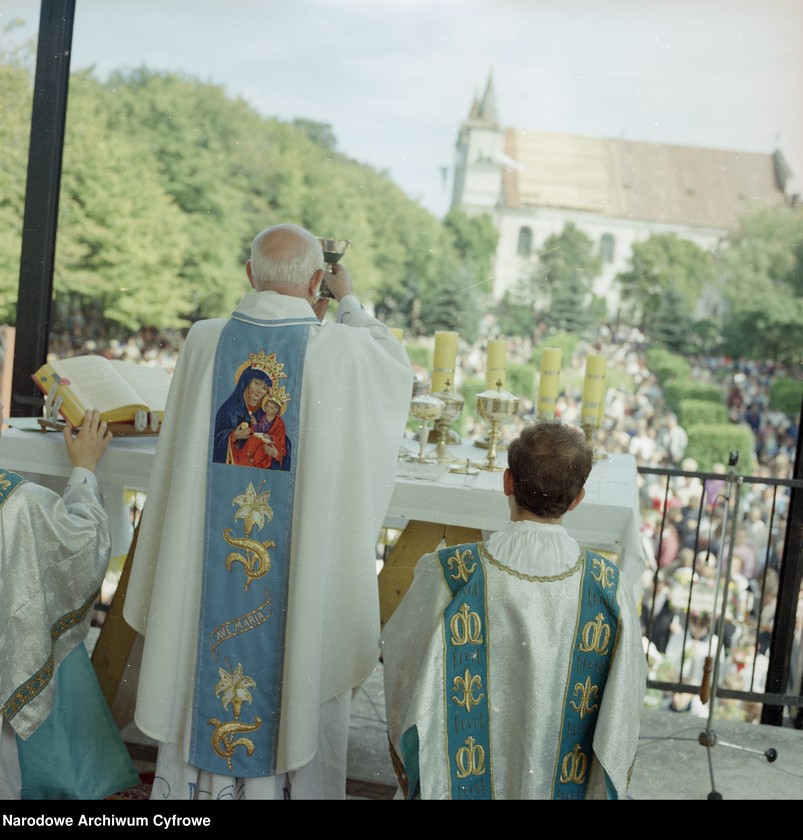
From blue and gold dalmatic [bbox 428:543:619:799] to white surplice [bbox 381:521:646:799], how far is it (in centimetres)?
1

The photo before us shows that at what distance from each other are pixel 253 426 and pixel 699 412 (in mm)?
9380

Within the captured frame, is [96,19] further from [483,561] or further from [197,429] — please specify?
[483,561]

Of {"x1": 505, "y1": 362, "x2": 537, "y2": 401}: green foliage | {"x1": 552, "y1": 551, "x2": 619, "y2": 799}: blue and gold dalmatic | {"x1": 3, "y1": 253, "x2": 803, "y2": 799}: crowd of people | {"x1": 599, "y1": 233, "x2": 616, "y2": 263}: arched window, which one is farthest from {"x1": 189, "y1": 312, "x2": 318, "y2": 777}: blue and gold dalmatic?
{"x1": 599, "y1": 233, "x2": 616, "y2": 263}: arched window

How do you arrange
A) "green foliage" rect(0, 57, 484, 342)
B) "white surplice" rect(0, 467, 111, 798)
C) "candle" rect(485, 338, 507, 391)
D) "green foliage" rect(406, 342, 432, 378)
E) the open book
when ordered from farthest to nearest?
"green foliage" rect(406, 342, 432, 378), "green foliage" rect(0, 57, 484, 342), "candle" rect(485, 338, 507, 391), the open book, "white surplice" rect(0, 467, 111, 798)

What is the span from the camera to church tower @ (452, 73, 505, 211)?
1064 cm

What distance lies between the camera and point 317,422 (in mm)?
2424

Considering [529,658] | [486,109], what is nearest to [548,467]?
[529,658]

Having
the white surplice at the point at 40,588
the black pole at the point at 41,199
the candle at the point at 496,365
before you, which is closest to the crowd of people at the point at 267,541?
the white surplice at the point at 40,588

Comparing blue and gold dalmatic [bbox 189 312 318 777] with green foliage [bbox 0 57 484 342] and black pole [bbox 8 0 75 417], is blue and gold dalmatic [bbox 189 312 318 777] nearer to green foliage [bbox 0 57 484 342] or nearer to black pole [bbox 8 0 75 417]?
black pole [bbox 8 0 75 417]

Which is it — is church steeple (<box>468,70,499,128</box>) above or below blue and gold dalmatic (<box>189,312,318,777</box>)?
above

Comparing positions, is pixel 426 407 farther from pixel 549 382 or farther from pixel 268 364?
pixel 268 364

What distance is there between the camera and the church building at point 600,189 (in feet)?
33.0
